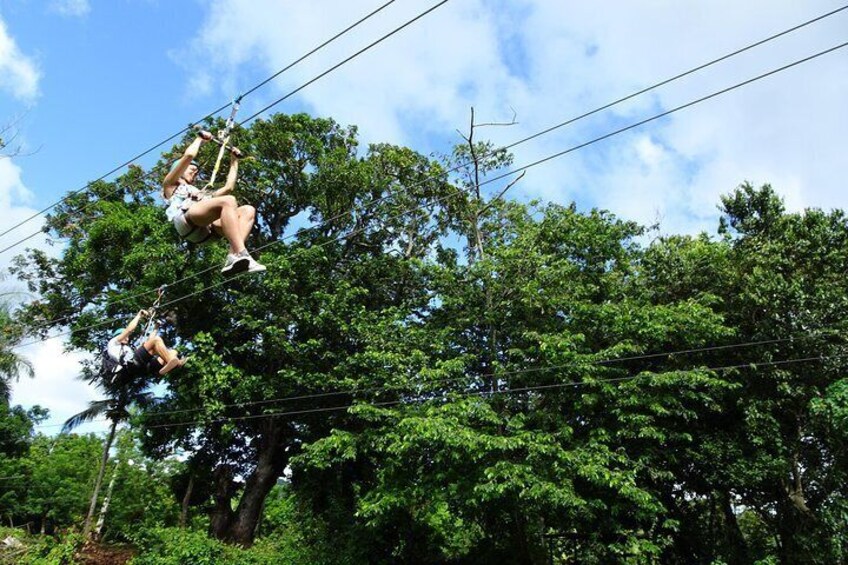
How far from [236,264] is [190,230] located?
2.16 feet

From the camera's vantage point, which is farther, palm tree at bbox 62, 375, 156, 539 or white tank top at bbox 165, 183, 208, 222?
palm tree at bbox 62, 375, 156, 539

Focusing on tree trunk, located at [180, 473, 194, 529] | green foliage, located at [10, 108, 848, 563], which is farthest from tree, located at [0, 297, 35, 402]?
tree trunk, located at [180, 473, 194, 529]

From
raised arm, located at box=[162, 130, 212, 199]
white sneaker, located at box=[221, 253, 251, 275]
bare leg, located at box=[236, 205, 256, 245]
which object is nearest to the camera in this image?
white sneaker, located at box=[221, 253, 251, 275]

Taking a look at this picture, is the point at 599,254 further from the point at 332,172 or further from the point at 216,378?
the point at 216,378

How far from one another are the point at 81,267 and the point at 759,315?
15.7 m

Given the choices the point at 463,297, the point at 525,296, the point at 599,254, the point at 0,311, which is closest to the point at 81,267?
the point at 0,311

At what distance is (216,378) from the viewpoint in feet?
44.3

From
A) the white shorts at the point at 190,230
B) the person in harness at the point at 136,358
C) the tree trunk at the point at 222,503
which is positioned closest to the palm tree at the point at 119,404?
the tree trunk at the point at 222,503

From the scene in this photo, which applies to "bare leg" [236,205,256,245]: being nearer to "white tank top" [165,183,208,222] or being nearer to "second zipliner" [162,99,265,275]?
"second zipliner" [162,99,265,275]

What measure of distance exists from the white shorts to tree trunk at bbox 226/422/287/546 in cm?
1176

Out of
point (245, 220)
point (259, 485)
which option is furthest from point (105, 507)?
point (245, 220)

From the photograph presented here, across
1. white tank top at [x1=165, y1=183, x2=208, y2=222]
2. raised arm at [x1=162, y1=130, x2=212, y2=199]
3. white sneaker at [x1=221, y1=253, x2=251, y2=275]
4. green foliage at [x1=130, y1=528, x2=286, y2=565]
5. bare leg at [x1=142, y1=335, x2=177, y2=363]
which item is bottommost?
green foliage at [x1=130, y1=528, x2=286, y2=565]

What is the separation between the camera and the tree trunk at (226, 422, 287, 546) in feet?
51.0

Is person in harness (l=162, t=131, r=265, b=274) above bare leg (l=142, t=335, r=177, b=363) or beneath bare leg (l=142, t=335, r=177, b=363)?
above
